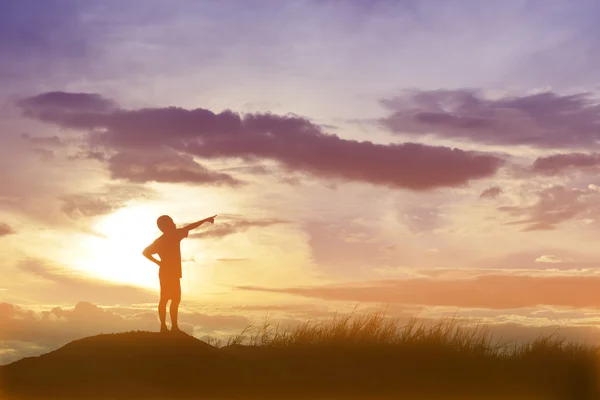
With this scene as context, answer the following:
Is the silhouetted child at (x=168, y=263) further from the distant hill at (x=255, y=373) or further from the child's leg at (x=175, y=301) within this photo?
the distant hill at (x=255, y=373)

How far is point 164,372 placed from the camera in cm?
1578

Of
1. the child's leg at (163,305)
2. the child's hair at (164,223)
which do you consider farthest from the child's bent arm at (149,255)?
the child's hair at (164,223)

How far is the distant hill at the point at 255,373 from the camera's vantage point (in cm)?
1501

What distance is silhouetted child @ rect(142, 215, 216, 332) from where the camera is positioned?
54.7ft

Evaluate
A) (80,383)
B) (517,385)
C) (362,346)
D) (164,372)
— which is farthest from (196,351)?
(517,385)

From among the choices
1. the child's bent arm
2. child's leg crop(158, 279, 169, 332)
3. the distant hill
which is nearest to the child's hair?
the child's bent arm

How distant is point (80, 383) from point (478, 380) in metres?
9.13

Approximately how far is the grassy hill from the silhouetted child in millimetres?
584

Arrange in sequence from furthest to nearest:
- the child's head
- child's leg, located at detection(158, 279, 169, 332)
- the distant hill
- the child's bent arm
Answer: the child's head, the child's bent arm, child's leg, located at detection(158, 279, 169, 332), the distant hill

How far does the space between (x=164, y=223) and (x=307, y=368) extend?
4478 millimetres

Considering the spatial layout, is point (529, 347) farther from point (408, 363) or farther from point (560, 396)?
point (408, 363)

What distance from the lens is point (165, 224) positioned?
17078mm

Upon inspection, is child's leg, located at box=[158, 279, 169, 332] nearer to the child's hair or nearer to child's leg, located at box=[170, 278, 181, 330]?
child's leg, located at box=[170, 278, 181, 330]

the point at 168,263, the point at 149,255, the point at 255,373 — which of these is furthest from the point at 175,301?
the point at 255,373
